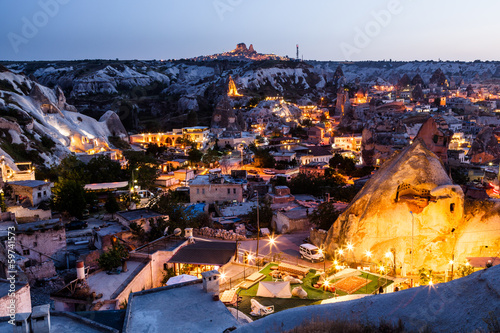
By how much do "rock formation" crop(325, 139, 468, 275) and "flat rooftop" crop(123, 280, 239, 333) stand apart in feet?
23.2

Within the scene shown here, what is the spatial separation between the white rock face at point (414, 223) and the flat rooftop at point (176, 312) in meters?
7.05

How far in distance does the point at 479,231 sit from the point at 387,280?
4574mm

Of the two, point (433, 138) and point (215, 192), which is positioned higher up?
point (433, 138)

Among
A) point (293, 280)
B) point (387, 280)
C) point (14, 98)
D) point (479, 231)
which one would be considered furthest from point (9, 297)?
point (14, 98)

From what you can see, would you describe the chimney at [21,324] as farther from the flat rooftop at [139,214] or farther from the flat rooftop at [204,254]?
the flat rooftop at [139,214]

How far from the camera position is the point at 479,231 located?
1344 cm

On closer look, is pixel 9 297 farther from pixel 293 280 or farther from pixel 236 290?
pixel 293 280

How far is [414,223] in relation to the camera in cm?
1330

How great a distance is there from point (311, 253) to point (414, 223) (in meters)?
3.52

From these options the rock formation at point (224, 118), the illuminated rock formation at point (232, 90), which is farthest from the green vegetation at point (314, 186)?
the illuminated rock formation at point (232, 90)

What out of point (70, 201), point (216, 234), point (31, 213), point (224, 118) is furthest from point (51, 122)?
point (216, 234)

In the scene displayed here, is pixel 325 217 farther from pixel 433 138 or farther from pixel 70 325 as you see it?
pixel 70 325

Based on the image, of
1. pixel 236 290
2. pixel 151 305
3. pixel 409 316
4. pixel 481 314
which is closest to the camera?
Result: pixel 481 314

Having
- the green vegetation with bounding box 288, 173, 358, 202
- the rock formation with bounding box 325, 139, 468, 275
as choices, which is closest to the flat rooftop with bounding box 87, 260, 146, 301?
the rock formation with bounding box 325, 139, 468, 275
